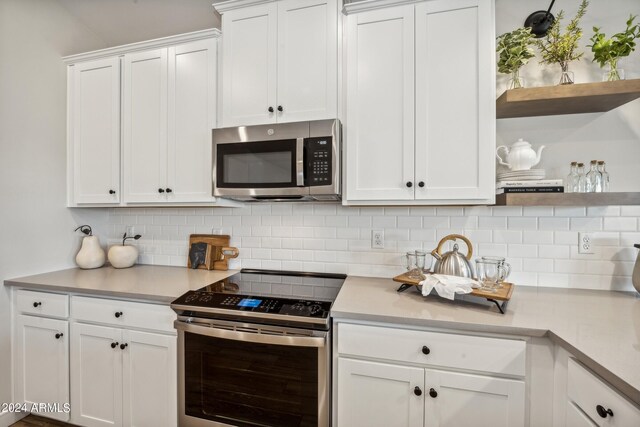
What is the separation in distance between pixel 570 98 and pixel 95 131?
2.89 metres

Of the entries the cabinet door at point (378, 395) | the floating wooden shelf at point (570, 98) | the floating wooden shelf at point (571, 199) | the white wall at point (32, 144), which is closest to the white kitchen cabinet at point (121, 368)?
the white wall at point (32, 144)

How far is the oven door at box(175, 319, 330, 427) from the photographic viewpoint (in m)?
1.29

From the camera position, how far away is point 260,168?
1.67m

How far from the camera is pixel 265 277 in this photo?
1.94 m

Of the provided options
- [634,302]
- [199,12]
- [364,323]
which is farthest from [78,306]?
[634,302]

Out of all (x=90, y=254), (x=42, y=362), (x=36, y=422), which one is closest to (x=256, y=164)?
(x=90, y=254)

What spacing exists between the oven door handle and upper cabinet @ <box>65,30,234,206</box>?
764 mm

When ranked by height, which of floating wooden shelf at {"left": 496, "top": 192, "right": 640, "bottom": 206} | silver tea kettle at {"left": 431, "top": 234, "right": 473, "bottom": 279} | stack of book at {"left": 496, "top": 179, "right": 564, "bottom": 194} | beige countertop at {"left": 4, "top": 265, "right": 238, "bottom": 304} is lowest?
beige countertop at {"left": 4, "top": 265, "right": 238, "bottom": 304}

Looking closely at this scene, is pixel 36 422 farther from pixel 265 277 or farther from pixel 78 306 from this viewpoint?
pixel 265 277

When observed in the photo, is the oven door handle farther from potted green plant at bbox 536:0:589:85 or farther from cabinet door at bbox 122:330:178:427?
potted green plant at bbox 536:0:589:85

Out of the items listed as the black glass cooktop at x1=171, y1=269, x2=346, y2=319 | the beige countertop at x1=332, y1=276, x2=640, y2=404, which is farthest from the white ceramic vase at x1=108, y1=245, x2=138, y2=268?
the beige countertop at x1=332, y1=276, x2=640, y2=404

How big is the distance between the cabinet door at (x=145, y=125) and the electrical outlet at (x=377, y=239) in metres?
1.42

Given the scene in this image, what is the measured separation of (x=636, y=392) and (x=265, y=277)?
5.50 feet

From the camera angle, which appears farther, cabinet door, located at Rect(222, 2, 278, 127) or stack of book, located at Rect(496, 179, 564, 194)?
cabinet door, located at Rect(222, 2, 278, 127)
